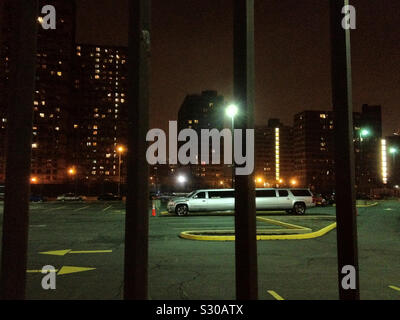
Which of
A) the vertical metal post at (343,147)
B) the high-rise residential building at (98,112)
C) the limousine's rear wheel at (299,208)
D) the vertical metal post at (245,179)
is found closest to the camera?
the vertical metal post at (245,179)

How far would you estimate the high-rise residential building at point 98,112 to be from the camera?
17738 centimetres

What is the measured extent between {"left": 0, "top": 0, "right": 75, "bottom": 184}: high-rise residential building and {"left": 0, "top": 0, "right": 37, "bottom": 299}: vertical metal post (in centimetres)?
16015

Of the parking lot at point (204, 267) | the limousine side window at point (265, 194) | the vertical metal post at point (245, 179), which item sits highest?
the vertical metal post at point (245, 179)

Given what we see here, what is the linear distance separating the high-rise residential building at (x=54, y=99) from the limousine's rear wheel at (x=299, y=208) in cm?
14089

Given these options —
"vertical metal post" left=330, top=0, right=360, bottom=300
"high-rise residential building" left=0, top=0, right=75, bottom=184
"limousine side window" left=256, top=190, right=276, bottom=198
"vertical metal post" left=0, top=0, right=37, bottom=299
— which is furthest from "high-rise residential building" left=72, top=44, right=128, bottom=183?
"vertical metal post" left=330, top=0, right=360, bottom=300

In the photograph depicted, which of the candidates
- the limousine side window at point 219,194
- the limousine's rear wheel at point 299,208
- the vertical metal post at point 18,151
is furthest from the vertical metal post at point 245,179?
the limousine's rear wheel at point 299,208

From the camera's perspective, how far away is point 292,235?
48.9 feet

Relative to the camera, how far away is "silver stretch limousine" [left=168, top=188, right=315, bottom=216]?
27344 mm

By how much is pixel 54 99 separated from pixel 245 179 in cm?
17026

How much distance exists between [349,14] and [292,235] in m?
12.6

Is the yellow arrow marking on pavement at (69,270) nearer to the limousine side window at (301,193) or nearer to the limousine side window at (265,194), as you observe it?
the limousine side window at (265,194)

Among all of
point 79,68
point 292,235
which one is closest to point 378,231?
point 292,235
